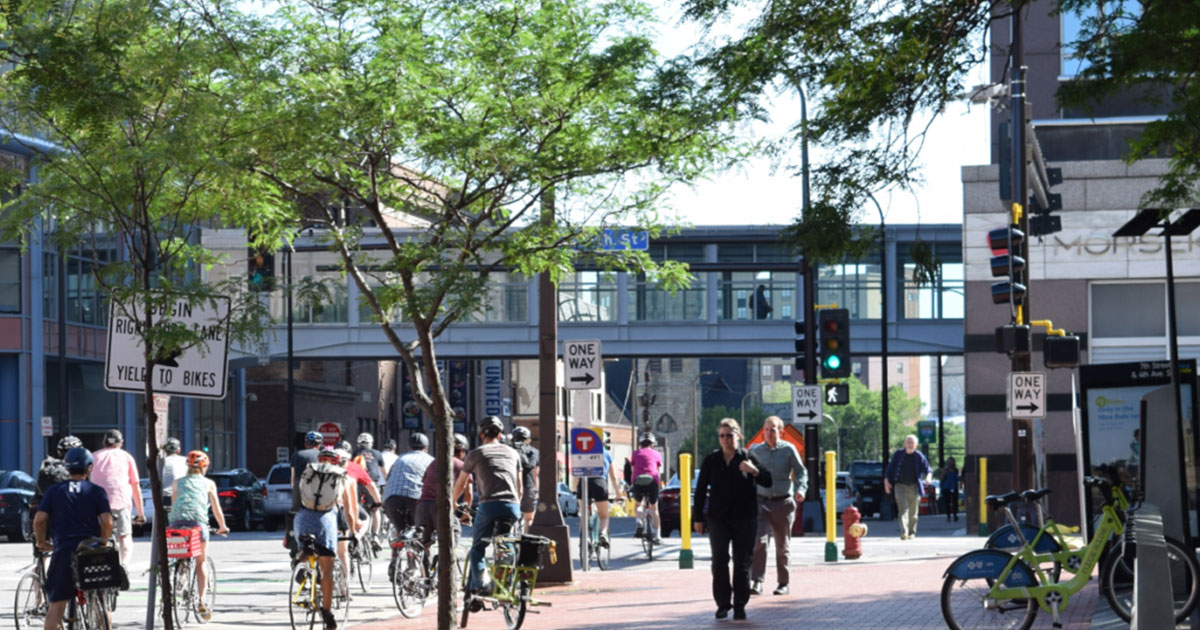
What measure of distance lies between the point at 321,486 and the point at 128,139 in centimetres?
451

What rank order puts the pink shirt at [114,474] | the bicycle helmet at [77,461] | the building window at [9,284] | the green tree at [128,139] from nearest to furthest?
the green tree at [128,139] < the bicycle helmet at [77,461] < the pink shirt at [114,474] < the building window at [9,284]

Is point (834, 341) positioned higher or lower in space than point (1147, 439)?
higher

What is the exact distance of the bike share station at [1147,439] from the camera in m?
13.7

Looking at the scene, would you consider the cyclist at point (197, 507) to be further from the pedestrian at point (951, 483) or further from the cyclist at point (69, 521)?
the pedestrian at point (951, 483)

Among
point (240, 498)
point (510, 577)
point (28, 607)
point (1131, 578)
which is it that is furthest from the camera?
point (240, 498)

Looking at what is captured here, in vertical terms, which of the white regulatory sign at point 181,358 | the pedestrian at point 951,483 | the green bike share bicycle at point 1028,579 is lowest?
the pedestrian at point 951,483

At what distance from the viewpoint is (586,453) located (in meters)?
21.1

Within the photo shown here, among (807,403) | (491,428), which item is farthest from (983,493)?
(491,428)

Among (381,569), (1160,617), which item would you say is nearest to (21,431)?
(381,569)

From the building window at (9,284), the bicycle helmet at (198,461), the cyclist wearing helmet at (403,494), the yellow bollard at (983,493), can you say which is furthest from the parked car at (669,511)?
the building window at (9,284)

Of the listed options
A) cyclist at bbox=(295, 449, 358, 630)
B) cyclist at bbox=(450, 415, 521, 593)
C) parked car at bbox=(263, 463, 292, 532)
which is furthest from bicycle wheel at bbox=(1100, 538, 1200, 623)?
parked car at bbox=(263, 463, 292, 532)

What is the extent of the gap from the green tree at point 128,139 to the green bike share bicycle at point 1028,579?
5.41 metres

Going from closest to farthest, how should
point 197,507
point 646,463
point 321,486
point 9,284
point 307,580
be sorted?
point 307,580 → point 321,486 → point 197,507 → point 646,463 → point 9,284

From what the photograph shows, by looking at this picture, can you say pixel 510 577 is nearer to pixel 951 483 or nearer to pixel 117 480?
pixel 117 480
